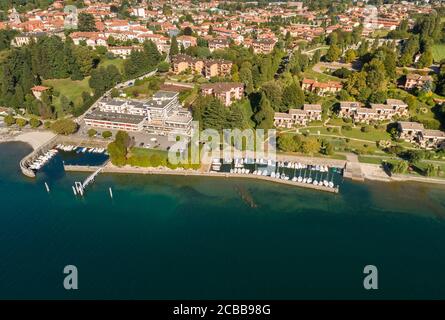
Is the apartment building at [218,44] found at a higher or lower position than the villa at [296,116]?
higher

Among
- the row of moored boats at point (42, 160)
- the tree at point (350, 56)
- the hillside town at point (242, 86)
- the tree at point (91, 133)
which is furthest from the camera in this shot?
the tree at point (350, 56)

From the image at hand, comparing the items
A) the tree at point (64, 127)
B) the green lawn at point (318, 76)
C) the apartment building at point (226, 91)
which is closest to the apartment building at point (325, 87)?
the green lawn at point (318, 76)

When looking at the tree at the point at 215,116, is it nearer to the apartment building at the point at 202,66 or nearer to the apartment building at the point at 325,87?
the apartment building at the point at 325,87

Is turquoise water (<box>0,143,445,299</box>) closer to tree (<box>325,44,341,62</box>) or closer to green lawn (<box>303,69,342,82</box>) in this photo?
green lawn (<box>303,69,342,82</box>)

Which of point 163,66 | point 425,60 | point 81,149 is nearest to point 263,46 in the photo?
point 163,66

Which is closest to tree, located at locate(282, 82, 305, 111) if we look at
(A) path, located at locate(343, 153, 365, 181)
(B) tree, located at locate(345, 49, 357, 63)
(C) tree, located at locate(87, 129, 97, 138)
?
(A) path, located at locate(343, 153, 365, 181)

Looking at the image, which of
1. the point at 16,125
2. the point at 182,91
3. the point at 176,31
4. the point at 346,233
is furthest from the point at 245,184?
the point at 176,31

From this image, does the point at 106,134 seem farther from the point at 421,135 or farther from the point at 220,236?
the point at 421,135
